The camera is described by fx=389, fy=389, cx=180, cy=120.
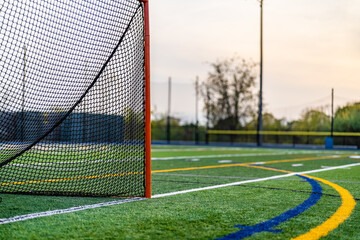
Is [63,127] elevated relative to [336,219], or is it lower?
elevated

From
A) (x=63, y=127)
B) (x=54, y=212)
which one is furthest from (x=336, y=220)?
(x=63, y=127)

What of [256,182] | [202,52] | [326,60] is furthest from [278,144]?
[256,182]

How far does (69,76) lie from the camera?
5.03m

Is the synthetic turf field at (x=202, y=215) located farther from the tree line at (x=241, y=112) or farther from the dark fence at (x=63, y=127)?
the tree line at (x=241, y=112)

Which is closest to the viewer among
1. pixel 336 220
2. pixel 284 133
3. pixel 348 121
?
pixel 336 220

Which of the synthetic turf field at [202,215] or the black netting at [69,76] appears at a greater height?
the black netting at [69,76]

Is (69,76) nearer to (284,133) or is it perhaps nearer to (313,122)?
(313,122)

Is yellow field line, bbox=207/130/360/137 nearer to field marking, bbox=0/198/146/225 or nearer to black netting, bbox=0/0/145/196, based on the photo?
black netting, bbox=0/0/145/196

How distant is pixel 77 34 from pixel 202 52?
33281 millimetres

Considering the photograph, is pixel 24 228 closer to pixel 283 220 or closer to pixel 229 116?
pixel 283 220

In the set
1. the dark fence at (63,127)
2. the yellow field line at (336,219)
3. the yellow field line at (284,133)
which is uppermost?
the dark fence at (63,127)

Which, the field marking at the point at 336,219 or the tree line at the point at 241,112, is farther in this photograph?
the tree line at the point at 241,112

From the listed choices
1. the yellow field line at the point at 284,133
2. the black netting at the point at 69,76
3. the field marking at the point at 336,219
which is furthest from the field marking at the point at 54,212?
the yellow field line at the point at 284,133

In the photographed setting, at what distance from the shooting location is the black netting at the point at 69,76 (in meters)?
4.55
